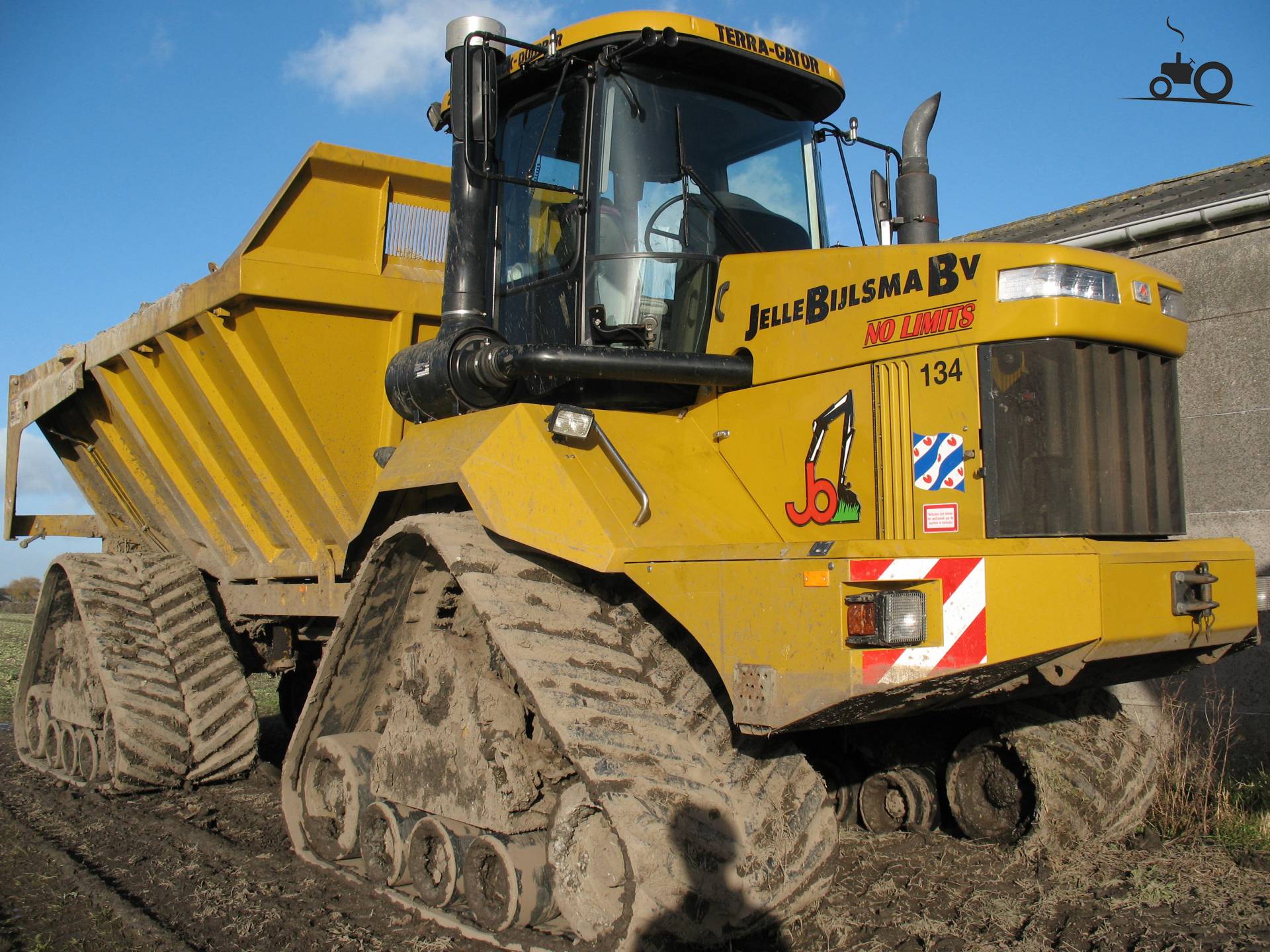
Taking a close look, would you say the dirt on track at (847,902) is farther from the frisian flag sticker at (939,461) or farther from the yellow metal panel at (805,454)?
the frisian flag sticker at (939,461)

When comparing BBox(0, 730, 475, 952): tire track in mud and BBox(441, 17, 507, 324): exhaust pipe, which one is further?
BBox(441, 17, 507, 324): exhaust pipe

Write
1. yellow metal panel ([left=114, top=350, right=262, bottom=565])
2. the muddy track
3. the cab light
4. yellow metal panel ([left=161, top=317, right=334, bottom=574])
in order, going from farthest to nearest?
1. yellow metal panel ([left=114, top=350, right=262, bottom=565])
2. yellow metal panel ([left=161, top=317, right=334, bottom=574])
3. the muddy track
4. the cab light

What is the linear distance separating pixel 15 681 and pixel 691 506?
34.8ft

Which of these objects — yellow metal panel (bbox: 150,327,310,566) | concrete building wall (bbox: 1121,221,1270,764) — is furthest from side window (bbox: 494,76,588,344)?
concrete building wall (bbox: 1121,221,1270,764)

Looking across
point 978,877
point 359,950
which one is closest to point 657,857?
point 359,950

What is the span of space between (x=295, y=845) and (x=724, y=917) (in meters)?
2.43

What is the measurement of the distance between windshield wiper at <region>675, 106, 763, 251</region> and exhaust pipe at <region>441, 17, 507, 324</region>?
0.75m

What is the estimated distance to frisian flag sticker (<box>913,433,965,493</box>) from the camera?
374cm

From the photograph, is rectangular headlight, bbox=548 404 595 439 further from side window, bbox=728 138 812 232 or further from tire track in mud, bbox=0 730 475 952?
tire track in mud, bbox=0 730 475 952

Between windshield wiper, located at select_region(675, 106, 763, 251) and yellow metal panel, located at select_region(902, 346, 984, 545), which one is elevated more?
windshield wiper, located at select_region(675, 106, 763, 251)

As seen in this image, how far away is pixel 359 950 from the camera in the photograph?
3789 millimetres

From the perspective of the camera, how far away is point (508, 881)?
3707 mm

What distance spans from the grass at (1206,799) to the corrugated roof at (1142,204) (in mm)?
2816
